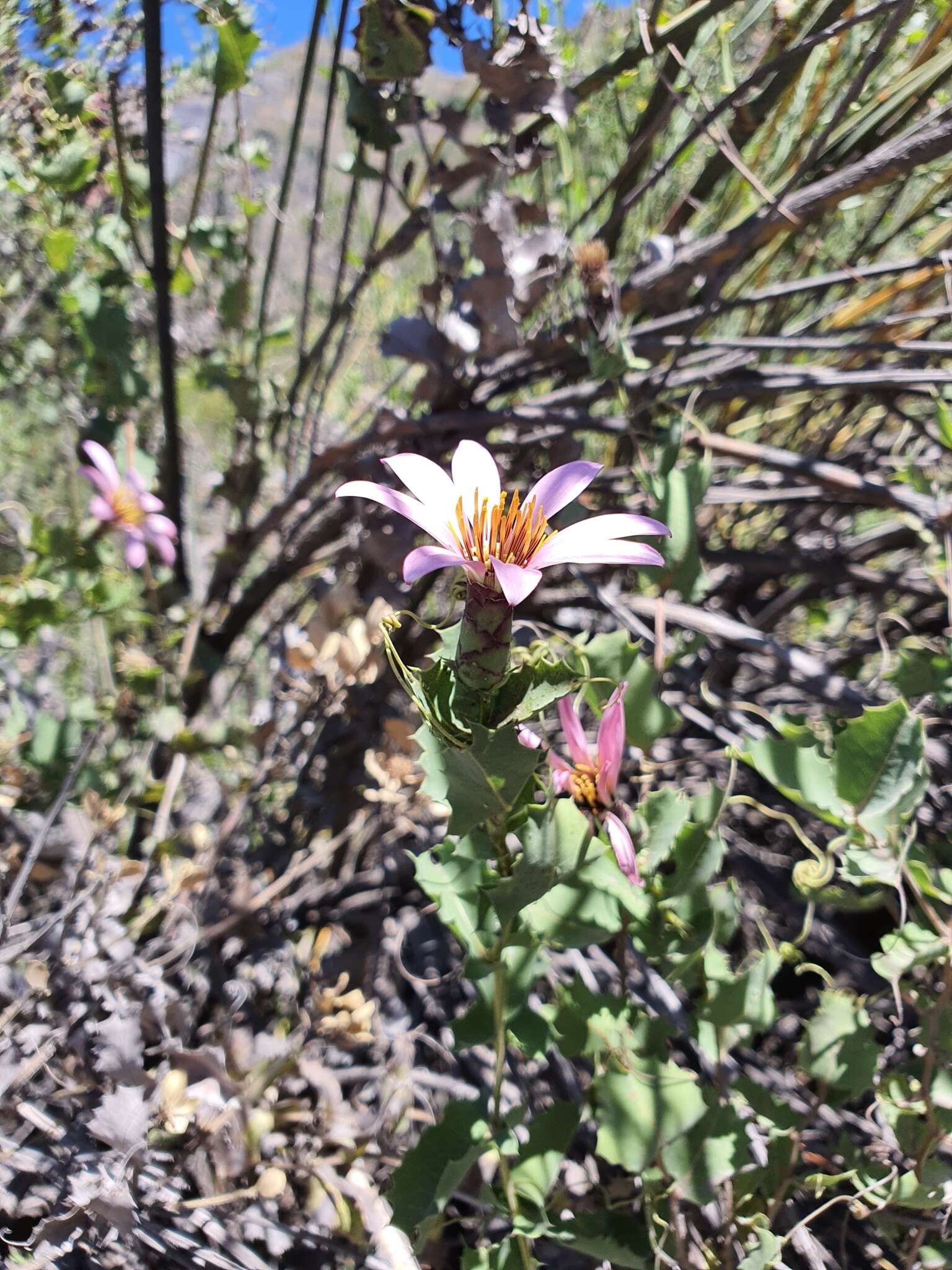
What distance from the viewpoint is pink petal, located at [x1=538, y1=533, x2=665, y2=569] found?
0.43 metres

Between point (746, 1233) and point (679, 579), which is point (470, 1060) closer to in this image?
point (746, 1233)

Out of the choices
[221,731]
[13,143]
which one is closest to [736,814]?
[221,731]

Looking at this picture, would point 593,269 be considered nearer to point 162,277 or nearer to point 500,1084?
point 162,277

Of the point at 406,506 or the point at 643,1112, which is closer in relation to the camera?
the point at 406,506

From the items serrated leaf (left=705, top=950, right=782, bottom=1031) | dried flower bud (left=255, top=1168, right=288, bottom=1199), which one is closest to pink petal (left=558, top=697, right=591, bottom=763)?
serrated leaf (left=705, top=950, right=782, bottom=1031)

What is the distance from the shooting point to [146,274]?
1145 mm

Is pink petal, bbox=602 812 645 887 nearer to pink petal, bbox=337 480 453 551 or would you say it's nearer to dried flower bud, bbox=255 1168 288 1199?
pink petal, bbox=337 480 453 551

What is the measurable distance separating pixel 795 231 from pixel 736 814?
0.82m

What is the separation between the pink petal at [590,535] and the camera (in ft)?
1.50

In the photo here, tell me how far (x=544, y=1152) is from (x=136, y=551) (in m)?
0.83

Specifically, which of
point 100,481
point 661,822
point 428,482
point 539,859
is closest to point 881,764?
point 661,822

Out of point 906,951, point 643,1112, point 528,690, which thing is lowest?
point 643,1112

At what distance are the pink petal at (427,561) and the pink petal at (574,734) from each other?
8.7 inches

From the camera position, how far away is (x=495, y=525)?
0.52 meters
